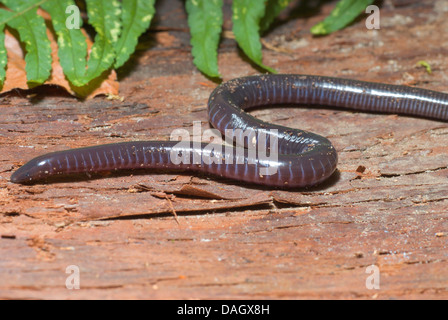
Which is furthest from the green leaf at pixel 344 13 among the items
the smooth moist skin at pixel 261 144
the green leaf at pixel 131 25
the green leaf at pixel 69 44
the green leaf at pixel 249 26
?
the green leaf at pixel 69 44

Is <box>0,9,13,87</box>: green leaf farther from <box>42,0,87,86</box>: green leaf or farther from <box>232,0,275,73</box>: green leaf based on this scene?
<box>232,0,275,73</box>: green leaf

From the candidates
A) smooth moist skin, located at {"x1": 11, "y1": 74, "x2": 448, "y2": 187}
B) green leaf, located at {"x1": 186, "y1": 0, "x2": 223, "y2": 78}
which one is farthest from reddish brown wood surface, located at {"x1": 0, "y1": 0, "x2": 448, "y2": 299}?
green leaf, located at {"x1": 186, "y1": 0, "x2": 223, "y2": 78}

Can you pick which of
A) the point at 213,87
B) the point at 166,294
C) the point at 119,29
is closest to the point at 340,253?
the point at 166,294

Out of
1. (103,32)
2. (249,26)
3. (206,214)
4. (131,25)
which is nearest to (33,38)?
(103,32)

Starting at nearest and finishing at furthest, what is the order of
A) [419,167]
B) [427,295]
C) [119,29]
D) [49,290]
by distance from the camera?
1. [49,290]
2. [427,295]
3. [419,167]
4. [119,29]

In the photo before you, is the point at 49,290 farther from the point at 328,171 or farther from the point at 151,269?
the point at 328,171
